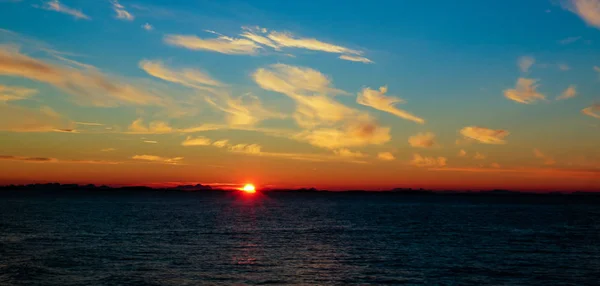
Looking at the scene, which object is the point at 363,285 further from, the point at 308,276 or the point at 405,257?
the point at 405,257

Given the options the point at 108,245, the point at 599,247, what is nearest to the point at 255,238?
the point at 108,245

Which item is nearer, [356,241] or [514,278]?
[514,278]

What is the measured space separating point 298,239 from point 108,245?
28217 mm

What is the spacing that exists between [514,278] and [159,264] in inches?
1417

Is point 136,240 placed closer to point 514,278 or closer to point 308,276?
point 308,276

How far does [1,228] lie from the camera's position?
91938mm

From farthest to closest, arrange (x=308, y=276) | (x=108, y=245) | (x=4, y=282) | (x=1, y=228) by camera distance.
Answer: (x=1, y=228), (x=108, y=245), (x=308, y=276), (x=4, y=282)

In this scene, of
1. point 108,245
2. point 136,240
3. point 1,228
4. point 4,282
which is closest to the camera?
point 4,282

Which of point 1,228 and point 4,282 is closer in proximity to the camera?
point 4,282

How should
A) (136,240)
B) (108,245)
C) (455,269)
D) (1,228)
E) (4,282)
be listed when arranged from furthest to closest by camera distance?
(1,228) → (136,240) → (108,245) → (455,269) → (4,282)

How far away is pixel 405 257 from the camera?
61.8 m

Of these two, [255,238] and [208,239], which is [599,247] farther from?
[208,239]

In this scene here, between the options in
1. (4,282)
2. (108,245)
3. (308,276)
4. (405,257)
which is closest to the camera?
(4,282)

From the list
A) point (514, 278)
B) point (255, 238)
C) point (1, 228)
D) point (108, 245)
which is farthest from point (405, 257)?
point (1, 228)
